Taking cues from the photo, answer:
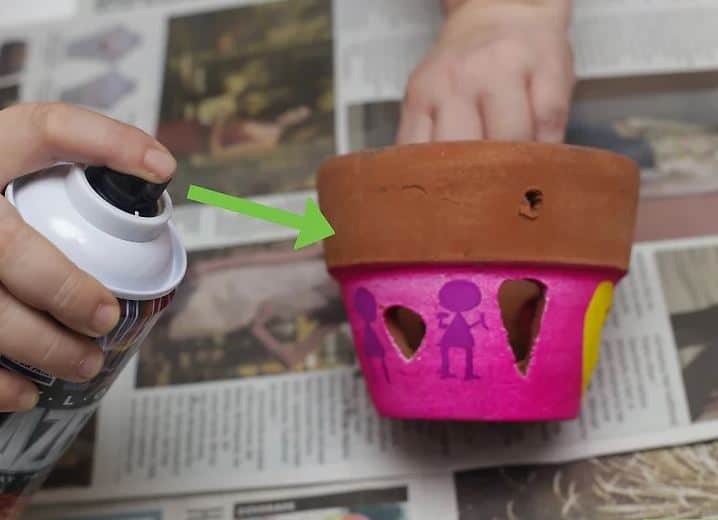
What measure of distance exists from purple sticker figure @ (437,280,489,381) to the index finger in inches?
6.0

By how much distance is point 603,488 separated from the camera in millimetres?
467

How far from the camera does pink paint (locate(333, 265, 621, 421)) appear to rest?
Answer: 1.27ft

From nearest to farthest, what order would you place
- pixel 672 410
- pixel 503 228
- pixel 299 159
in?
pixel 503 228, pixel 672 410, pixel 299 159

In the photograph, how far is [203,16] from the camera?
676mm

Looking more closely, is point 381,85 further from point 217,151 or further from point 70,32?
point 70,32

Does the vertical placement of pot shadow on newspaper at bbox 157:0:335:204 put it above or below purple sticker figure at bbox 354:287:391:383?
above

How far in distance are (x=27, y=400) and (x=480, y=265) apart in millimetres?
201

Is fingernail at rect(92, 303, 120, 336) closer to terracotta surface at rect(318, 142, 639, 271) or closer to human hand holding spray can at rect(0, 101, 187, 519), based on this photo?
human hand holding spray can at rect(0, 101, 187, 519)

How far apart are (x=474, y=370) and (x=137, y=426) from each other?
239mm

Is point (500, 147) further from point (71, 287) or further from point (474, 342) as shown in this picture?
point (71, 287)

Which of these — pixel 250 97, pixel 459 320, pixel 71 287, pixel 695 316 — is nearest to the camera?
pixel 71 287

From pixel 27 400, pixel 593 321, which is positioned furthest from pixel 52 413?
pixel 593 321

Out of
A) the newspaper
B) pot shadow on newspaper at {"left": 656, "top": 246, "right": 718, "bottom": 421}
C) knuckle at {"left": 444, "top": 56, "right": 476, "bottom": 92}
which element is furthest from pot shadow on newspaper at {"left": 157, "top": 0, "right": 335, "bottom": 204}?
pot shadow on newspaper at {"left": 656, "top": 246, "right": 718, "bottom": 421}

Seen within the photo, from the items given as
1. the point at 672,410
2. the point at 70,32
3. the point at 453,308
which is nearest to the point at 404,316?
the point at 453,308
